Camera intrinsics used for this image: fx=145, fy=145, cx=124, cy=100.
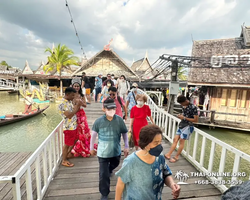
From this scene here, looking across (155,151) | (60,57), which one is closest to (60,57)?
(60,57)

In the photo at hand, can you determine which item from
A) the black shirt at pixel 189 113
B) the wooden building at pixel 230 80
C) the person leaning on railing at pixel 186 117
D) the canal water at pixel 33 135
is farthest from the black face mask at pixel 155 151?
the wooden building at pixel 230 80

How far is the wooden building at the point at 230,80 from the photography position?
368 inches

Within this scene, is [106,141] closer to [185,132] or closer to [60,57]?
[185,132]

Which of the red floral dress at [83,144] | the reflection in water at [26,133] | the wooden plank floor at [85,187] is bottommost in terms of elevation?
the reflection in water at [26,133]

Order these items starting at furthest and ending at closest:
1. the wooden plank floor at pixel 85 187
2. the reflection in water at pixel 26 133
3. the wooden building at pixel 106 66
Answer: the wooden building at pixel 106 66 < the reflection in water at pixel 26 133 < the wooden plank floor at pixel 85 187

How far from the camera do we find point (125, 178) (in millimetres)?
1234

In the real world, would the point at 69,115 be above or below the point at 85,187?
above

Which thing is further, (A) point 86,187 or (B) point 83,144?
(B) point 83,144

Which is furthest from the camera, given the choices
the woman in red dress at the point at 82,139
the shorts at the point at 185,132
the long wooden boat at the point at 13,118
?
the long wooden boat at the point at 13,118

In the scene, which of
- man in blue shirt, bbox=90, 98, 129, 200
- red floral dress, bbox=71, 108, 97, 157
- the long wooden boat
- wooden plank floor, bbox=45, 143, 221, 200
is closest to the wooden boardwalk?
wooden plank floor, bbox=45, 143, 221, 200

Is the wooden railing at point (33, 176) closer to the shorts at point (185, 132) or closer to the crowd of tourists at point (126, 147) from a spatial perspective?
the crowd of tourists at point (126, 147)

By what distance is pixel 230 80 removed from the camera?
31.3 feet

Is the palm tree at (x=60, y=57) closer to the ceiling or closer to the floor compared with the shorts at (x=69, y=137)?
closer to the ceiling

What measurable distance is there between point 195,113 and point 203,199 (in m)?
1.50
